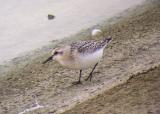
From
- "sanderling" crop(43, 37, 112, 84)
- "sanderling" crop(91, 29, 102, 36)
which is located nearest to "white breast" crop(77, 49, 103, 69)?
"sanderling" crop(43, 37, 112, 84)

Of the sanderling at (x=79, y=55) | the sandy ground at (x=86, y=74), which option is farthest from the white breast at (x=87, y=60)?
the sandy ground at (x=86, y=74)

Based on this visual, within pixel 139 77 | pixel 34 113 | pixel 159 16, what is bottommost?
pixel 34 113

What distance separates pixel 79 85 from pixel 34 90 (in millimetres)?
724

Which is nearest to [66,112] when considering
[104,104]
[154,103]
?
[104,104]

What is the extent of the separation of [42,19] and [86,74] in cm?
364

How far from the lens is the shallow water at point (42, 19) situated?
11.3 meters

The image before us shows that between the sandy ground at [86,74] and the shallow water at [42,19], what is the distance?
2.14 ft

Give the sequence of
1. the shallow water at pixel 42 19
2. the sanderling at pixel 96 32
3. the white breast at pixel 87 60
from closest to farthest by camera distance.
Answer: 1. the white breast at pixel 87 60
2. the sanderling at pixel 96 32
3. the shallow water at pixel 42 19

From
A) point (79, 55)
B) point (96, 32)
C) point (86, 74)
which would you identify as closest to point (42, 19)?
point (96, 32)

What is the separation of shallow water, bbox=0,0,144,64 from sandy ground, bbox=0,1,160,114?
65cm

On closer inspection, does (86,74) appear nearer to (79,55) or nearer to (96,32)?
(79,55)

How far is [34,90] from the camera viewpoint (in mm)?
8562

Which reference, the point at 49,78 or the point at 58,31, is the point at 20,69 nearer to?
the point at 49,78

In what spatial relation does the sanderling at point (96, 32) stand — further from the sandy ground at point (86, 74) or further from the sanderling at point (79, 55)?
the sanderling at point (79, 55)
